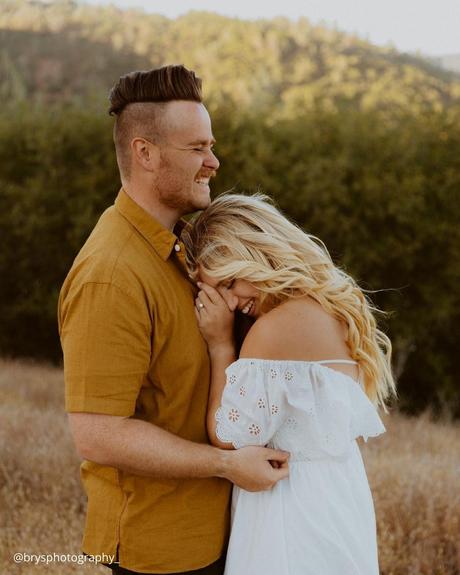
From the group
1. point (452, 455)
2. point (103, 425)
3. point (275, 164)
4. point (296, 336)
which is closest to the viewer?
point (103, 425)

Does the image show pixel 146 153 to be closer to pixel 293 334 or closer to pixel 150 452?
pixel 293 334

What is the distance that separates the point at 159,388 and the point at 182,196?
2.05 feet

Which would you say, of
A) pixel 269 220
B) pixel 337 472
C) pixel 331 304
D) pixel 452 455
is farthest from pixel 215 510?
pixel 452 455

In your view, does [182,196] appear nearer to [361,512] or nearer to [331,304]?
[331,304]

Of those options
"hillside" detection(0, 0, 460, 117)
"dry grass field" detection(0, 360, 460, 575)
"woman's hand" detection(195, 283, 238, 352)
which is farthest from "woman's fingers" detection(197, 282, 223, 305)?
"hillside" detection(0, 0, 460, 117)

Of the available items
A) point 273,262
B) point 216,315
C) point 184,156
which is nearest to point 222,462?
point 216,315

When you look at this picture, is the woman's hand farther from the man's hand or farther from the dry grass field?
the dry grass field

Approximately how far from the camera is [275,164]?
10.7 m

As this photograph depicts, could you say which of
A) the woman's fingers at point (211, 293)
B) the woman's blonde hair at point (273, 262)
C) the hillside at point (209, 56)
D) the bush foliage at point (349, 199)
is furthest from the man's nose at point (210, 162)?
the hillside at point (209, 56)

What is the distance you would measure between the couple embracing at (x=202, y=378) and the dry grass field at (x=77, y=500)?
1915mm

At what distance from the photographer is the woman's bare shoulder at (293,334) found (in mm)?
2211

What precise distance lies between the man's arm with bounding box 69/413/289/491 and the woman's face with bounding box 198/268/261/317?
0.46 m

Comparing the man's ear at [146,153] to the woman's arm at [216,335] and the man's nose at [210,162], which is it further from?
the woman's arm at [216,335]

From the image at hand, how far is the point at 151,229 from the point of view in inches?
91.7
